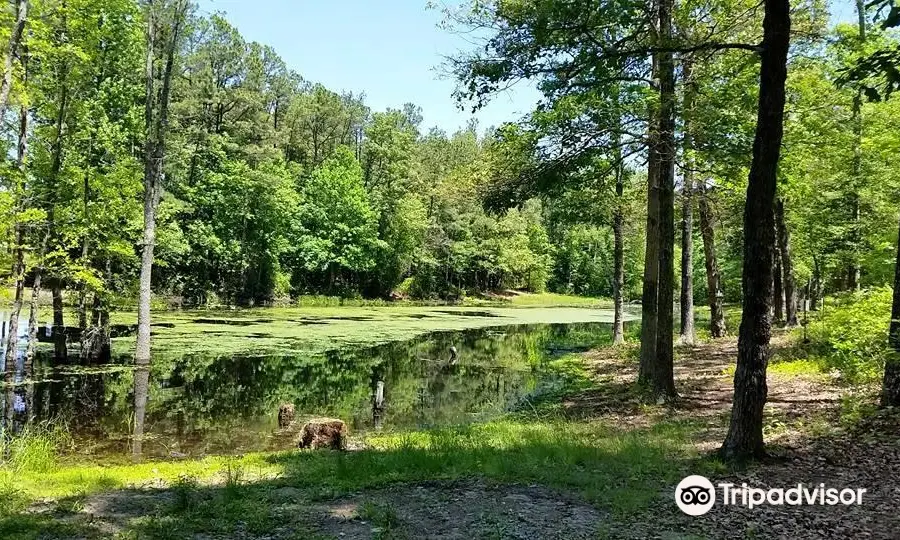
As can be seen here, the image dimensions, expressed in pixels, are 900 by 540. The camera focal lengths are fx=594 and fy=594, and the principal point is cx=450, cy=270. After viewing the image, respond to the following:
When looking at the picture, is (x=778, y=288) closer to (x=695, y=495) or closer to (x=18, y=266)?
(x=695, y=495)

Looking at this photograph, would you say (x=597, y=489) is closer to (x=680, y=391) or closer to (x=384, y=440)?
(x=384, y=440)

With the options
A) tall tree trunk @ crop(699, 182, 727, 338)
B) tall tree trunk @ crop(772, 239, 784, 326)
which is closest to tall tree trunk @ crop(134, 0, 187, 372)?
tall tree trunk @ crop(699, 182, 727, 338)

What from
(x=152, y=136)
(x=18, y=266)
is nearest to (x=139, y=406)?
Answer: (x=18, y=266)

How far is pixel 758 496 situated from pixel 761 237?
267 centimetres

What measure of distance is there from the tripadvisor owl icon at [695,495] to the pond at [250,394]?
23.0 feet

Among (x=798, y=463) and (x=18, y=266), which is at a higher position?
(x=18, y=266)

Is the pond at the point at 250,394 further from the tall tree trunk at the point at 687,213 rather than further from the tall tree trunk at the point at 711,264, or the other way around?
the tall tree trunk at the point at 711,264

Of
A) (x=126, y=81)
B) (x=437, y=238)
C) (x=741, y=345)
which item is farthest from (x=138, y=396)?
(x=437, y=238)

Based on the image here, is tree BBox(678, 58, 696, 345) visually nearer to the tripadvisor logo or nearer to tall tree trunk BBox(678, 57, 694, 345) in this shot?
tall tree trunk BBox(678, 57, 694, 345)

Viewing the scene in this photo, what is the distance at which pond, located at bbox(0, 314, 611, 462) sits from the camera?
11781 mm

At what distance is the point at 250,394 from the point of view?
15.7m

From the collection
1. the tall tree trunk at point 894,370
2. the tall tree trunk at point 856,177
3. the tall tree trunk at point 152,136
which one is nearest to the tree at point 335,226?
the tall tree trunk at point 152,136

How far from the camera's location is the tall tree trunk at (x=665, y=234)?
10320mm

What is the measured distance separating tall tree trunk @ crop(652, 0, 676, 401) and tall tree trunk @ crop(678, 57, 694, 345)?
0.27m
